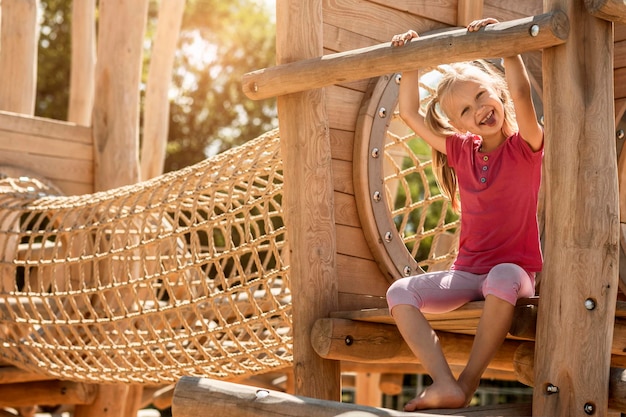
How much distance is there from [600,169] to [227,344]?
2.03m

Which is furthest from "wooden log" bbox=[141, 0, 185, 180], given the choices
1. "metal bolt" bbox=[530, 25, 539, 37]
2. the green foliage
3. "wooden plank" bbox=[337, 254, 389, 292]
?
the green foliage

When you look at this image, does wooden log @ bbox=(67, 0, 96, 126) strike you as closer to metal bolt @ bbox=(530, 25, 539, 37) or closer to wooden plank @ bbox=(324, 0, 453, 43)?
wooden plank @ bbox=(324, 0, 453, 43)

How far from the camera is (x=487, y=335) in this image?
1.96 metres

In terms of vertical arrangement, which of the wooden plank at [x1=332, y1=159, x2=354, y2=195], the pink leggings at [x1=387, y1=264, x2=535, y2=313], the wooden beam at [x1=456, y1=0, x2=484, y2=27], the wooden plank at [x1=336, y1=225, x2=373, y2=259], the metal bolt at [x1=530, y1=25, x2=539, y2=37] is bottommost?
the pink leggings at [x1=387, y1=264, x2=535, y2=313]

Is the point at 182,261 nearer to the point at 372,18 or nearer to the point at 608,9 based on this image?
the point at 372,18

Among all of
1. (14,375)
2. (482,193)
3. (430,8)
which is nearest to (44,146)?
(14,375)

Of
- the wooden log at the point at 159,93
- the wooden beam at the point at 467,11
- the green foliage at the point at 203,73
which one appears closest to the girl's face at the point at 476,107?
the wooden beam at the point at 467,11

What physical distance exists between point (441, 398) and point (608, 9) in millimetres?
773

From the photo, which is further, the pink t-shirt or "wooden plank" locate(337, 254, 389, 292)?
"wooden plank" locate(337, 254, 389, 292)

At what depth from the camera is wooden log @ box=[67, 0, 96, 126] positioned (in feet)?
18.0

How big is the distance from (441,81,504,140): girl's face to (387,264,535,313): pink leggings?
0.31m

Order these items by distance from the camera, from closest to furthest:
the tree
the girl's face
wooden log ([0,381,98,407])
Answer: the girl's face
wooden log ([0,381,98,407])
the tree

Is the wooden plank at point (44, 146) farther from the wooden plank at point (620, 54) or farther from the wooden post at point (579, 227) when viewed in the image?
the wooden post at point (579, 227)

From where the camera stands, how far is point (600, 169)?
6.05 ft
